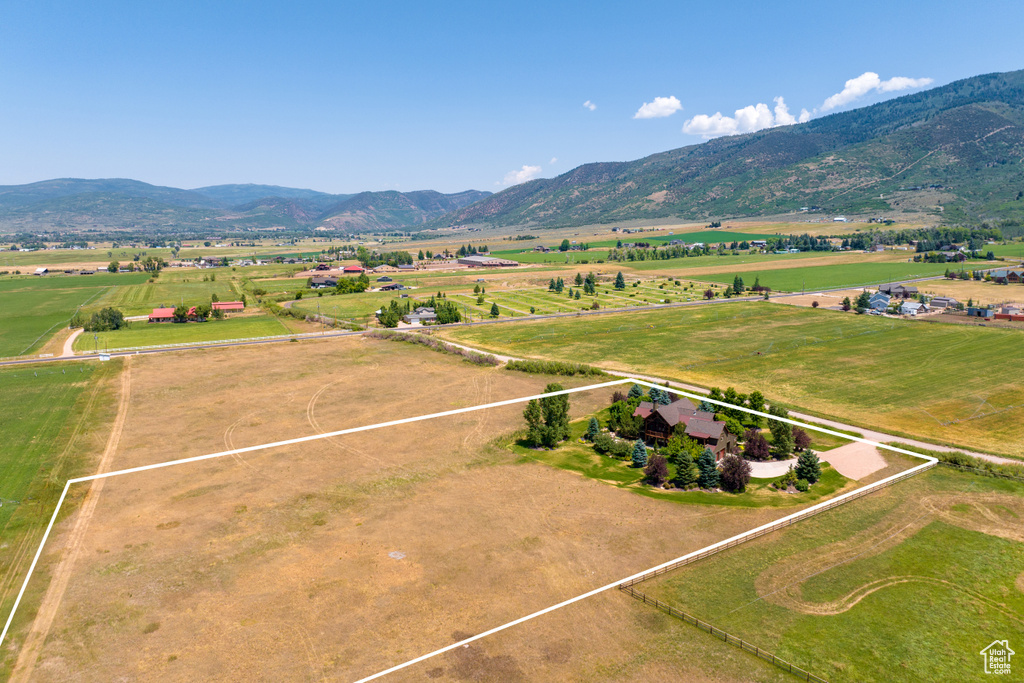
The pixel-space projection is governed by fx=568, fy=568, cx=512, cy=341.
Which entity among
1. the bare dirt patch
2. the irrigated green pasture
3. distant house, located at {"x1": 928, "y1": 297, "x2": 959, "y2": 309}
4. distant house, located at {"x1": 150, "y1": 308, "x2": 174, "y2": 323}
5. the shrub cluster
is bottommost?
the bare dirt patch

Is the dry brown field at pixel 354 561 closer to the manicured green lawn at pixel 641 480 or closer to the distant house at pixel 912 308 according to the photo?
the manicured green lawn at pixel 641 480

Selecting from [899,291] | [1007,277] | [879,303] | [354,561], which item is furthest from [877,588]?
[1007,277]

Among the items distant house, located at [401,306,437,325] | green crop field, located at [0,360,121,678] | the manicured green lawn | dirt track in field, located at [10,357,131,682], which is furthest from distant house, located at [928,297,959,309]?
green crop field, located at [0,360,121,678]

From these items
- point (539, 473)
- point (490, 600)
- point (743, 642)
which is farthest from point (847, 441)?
point (490, 600)

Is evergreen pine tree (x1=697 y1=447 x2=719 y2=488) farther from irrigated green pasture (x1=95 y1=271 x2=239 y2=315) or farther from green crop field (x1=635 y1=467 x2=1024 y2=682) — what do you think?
irrigated green pasture (x1=95 y1=271 x2=239 y2=315)

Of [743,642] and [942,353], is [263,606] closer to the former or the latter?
[743,642]

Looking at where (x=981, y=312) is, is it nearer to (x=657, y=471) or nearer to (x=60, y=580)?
(x=657, y=471)

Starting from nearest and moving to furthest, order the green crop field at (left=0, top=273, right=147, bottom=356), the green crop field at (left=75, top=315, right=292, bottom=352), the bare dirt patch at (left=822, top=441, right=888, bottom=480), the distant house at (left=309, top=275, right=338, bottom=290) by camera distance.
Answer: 1. the bare dirt patch at (left=822, top=441, right=888, bottom=480)
2. the green crop field at (left=75, top=315, right=292, bottom=352)
3. the green crop field at (left=0, top=273, right=147, bottom=356)
4. the distant house at (left=309, top=275, right=338, bottom=290)
